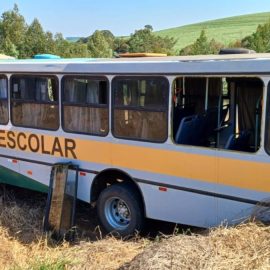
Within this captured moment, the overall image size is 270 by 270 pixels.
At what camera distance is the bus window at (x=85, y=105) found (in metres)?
7.12

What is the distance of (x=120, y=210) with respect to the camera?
7.27 m

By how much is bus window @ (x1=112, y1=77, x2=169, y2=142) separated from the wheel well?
1.84 feet

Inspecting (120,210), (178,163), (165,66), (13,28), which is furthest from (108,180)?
(13,28)

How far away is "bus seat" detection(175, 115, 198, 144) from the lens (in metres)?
6.53

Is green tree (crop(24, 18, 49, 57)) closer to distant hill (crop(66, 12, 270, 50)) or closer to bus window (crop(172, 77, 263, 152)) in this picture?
bus window (crop(172, 77, 263, 152))

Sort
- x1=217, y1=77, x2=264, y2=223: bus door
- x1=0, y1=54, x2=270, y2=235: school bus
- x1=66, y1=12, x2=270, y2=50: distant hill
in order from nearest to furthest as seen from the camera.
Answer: x1=217, y1=77, x2=264, y2=223: bus door
x1=0, y1=54, x2=270, y2=235: school bus
x1=66, y1=12, x2=270, y2=50: distant hill

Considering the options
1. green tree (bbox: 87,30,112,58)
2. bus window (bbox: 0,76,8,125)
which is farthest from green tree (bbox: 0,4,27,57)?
bus window (bbox: 0,76,8,125)

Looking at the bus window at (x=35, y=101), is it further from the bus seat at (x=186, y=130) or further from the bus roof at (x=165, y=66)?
the bus seat at (x=186, y=130)

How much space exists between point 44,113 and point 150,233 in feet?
7.99

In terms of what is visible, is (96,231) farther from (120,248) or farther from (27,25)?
(27,25)

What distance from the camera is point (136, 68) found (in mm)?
6688

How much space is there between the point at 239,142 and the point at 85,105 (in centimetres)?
228

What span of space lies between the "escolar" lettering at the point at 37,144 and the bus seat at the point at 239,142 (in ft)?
7.70

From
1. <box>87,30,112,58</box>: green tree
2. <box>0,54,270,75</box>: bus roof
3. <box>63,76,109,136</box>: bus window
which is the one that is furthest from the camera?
<box>87,30,112,58</box>: green tree
